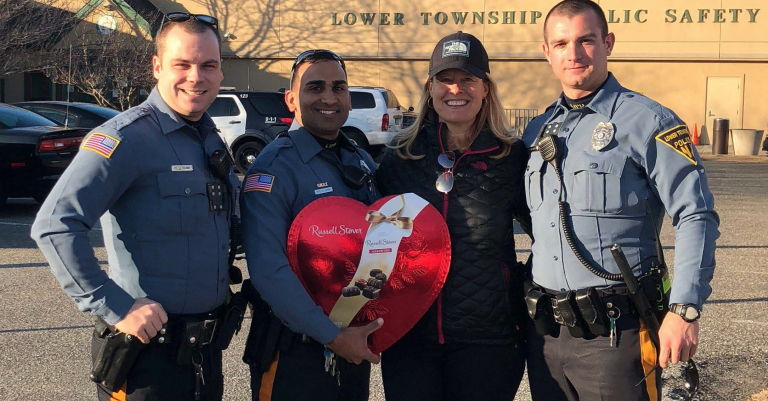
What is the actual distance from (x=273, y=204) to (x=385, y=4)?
27156 millimetres

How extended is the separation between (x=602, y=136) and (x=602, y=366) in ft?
2.85

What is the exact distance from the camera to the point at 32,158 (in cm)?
1057

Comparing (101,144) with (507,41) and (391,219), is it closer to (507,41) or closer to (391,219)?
(391,219)

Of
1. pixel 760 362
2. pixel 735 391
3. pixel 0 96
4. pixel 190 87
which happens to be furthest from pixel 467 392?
pixel 0 96

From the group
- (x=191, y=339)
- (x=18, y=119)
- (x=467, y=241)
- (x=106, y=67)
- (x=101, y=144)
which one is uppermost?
(x=106, y=67)

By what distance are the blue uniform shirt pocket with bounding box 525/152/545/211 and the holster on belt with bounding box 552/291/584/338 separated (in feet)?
1.27

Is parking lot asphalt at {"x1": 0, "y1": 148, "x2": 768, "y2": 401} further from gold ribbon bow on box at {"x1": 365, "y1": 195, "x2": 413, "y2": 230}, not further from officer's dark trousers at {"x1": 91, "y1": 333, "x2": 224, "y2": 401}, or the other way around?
gold ribbon bow on box at {"x1": 365, "y1": 195, "x2": 413, "y2": 230}

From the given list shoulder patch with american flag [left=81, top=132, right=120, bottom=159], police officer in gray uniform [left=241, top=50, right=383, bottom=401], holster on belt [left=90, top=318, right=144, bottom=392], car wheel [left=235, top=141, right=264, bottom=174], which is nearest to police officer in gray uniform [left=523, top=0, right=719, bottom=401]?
police officer in gray uniform [left=241, top=50, right=383, bottom=401]

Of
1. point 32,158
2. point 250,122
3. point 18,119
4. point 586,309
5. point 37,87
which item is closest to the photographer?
point 586,309

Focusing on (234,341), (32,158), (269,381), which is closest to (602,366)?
(269,381)

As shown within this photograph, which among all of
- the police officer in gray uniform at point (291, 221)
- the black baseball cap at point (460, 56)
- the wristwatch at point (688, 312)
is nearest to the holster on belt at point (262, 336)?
the police officer in gray uniform at point (291, 221)

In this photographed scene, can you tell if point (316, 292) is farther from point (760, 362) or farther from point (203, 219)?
point (760, 362)

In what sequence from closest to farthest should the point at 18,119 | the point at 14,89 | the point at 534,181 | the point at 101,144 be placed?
the point at 101,144, the point at 534,181, the point at 18,119, the point at 14,89

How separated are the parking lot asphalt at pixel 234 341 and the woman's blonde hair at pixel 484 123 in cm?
189
